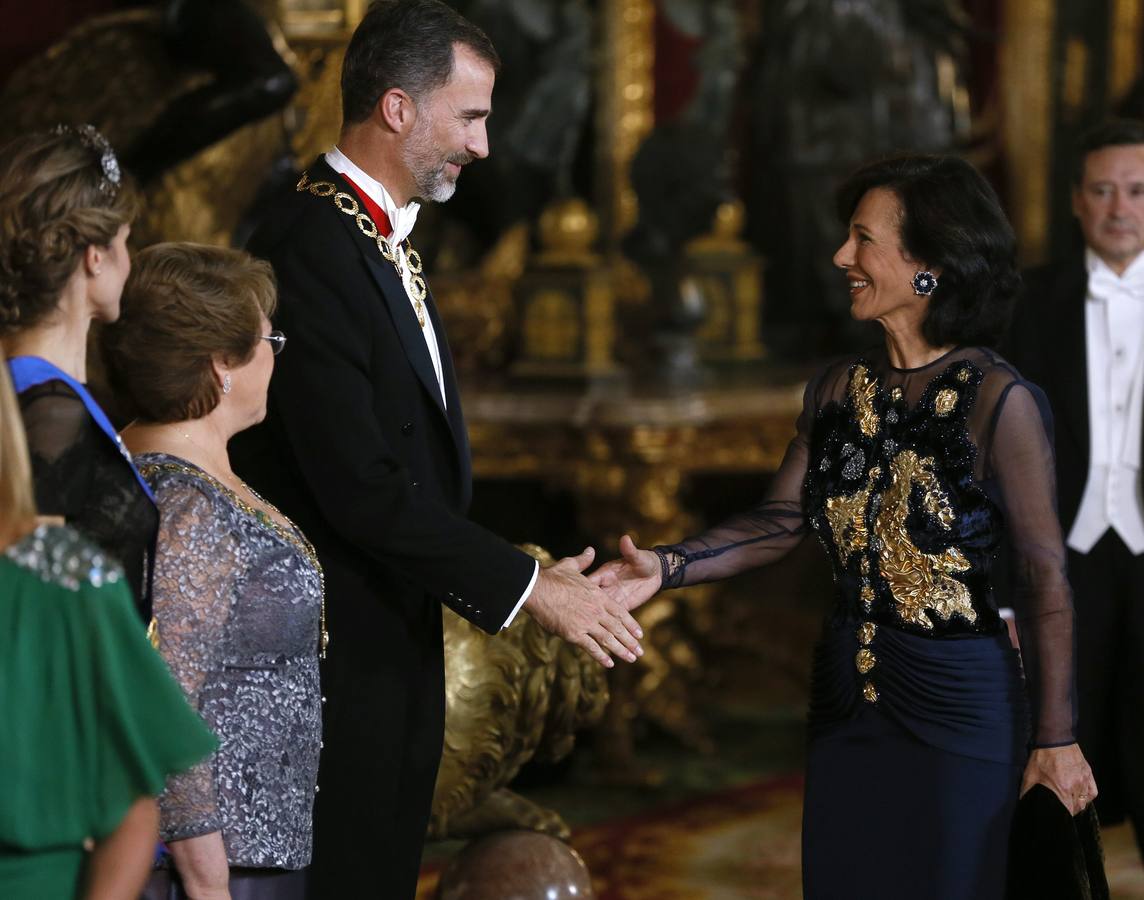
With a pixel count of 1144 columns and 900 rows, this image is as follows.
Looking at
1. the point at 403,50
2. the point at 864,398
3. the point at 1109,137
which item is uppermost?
the point at 403,50

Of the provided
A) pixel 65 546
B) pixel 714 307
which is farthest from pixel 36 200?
pixel 714 307

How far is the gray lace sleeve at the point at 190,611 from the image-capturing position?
7.60 feet

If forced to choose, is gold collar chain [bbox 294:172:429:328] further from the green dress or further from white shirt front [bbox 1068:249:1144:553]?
white shirt front [bbox 1068:249:1144:553]

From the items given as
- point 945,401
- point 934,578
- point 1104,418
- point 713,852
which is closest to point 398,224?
point 945,401

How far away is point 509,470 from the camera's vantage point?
5840mm

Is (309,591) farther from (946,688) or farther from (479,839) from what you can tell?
(479,839)

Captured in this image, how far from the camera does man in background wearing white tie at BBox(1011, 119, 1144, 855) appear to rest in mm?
4027

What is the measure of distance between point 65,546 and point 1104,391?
9.38 feet

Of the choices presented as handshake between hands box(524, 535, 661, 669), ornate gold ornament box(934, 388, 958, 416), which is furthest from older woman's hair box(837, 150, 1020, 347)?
handshake between hands box(524, 535, 661, 669)

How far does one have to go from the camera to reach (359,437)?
266cm

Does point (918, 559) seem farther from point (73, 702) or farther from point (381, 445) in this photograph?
point (73, 702)

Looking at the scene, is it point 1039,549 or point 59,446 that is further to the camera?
point 1039,549

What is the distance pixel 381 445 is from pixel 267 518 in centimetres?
26

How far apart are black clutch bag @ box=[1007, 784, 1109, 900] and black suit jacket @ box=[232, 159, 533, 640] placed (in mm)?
895
